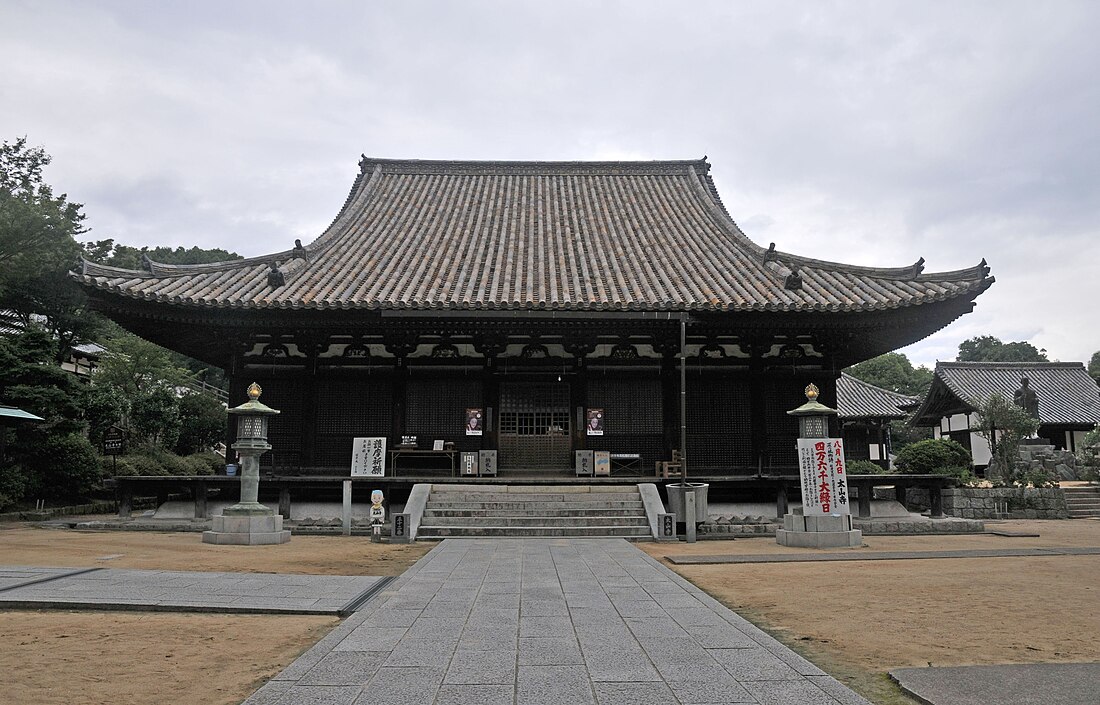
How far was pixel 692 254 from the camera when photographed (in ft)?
58.4

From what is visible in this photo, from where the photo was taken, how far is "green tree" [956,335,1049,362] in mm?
74438

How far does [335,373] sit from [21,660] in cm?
1097

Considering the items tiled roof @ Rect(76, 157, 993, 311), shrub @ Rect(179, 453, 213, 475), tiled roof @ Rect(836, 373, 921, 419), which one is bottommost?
shrub @ Rect(179, 453, 213, 475)

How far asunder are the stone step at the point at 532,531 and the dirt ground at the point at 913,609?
173 cm

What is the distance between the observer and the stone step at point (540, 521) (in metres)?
13.1

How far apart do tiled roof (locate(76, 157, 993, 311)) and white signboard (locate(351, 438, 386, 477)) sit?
10.1ft

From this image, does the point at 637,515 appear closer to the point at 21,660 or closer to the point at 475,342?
the point at 475,342

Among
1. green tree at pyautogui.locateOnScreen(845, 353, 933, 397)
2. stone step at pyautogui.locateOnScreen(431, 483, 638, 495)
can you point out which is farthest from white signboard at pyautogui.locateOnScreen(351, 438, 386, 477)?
green tree at pyautogui.locateOnScreen(845, 353, 933, 397)

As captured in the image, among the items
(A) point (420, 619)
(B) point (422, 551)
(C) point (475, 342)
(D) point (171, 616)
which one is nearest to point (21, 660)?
(D) point (171, 616)

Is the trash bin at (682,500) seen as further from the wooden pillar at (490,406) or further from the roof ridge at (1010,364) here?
the roof ridge at (1010,364)

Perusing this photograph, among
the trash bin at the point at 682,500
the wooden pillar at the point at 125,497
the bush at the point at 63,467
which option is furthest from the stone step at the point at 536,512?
the bush at the point at 63,467

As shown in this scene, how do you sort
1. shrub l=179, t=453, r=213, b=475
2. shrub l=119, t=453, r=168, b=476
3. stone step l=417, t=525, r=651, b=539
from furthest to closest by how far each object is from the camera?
shrub l=179, t=453, r=213, b=475
shrub l=119, t=453, r=168, b=476
stone step l=417, t=525, r=651, b=539

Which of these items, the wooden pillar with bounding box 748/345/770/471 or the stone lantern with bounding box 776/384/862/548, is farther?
the wooden pillar with bounding box 748/345/770/471

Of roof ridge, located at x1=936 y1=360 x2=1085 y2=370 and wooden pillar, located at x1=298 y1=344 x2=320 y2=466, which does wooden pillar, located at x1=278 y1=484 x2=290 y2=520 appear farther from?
roof ridge, located at x1=936 y1=360 x2=1085 y2=370
